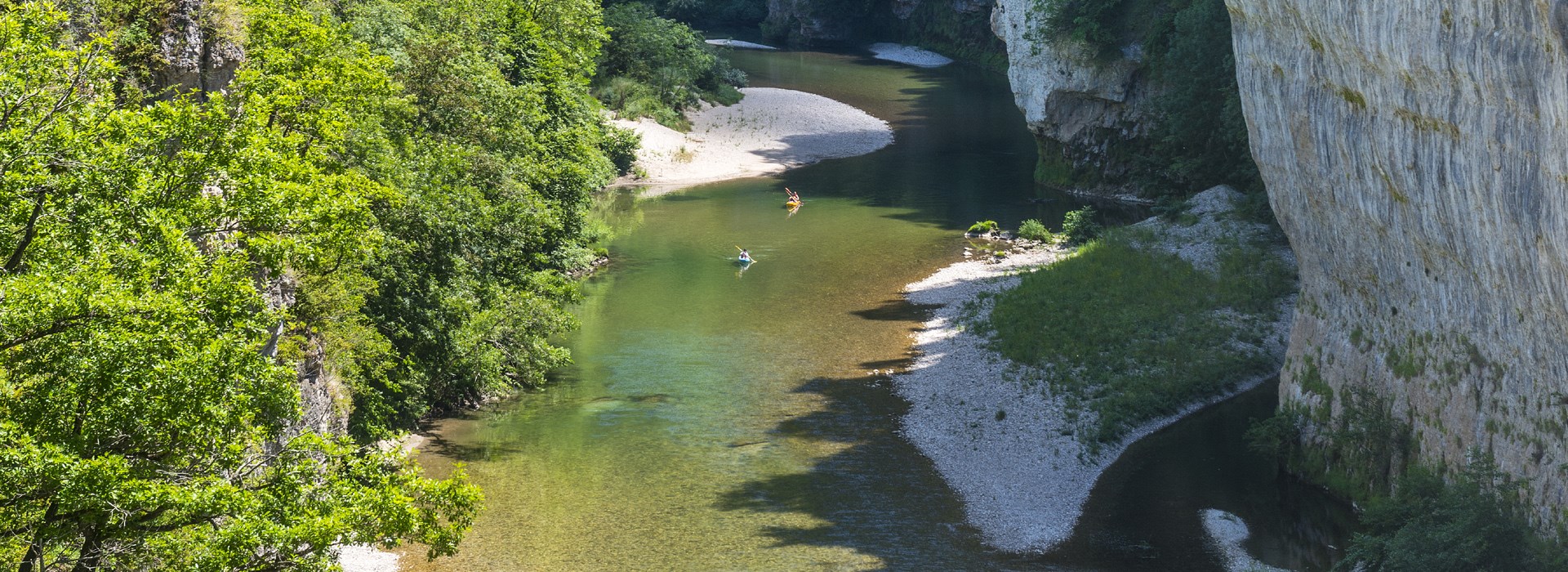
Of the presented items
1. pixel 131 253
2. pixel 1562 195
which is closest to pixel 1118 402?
pixel 1562 195

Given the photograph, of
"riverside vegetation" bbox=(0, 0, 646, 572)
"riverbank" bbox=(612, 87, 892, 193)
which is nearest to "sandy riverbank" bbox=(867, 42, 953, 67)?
"riverbank" bbox=(612, 87, 892, 193)

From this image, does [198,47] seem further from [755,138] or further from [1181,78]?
[755,138]

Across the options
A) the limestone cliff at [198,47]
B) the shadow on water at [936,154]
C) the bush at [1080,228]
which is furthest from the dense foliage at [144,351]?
the shadow on water at [936,154]

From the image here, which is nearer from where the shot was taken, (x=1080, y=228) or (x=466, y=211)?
(x=466, y=211)

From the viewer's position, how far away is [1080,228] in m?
54.7

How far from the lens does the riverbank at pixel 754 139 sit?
7256cm

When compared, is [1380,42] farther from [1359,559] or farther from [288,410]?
[288,410]

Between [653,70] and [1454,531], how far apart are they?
63.7 metres

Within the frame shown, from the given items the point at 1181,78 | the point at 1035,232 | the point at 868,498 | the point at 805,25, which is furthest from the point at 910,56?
the point at 868,498

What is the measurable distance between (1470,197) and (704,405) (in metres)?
20.4

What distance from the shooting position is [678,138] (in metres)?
76.0

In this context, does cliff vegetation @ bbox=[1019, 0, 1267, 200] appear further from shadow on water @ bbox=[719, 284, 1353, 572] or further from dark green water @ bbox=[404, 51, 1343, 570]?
shadow on water @ bbox=[719, 284, 1353, 572]

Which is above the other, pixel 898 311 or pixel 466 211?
pixel 466 211

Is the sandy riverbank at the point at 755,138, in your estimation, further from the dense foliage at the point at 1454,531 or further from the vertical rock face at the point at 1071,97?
the dense foliage at the point at 1454,531
